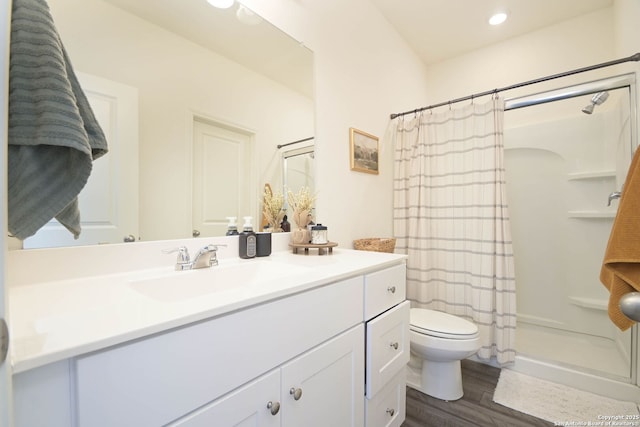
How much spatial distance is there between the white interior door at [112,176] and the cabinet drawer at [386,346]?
38.3 inches

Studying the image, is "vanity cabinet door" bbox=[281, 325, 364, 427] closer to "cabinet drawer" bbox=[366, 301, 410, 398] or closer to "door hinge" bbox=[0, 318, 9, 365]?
"cabinet drawer" bbox=[366, 301, 410, 398]

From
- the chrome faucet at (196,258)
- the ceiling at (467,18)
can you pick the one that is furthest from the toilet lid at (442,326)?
the ceiling at (467,18)

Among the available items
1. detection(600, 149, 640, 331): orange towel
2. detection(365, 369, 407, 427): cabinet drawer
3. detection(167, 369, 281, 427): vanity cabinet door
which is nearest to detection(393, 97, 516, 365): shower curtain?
detection(365, 369, 407, 427): cabinet drawer

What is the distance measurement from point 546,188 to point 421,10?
1.89 m

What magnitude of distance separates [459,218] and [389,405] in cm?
132

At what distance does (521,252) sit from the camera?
249cm

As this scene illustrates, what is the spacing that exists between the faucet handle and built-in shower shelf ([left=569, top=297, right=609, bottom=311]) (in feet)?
9.68

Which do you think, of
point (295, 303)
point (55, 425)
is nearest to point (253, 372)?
point (295, 303)

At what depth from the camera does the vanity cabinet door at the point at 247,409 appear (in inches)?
22.0

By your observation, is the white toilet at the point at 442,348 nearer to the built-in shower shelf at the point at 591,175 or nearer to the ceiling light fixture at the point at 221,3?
the built-in shower shelf at the point at 591,175

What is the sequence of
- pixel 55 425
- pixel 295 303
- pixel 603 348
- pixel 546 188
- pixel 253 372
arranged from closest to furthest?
pixel 55 425 < pixel 253 372 < pixel 295 303 < pixel 603 348 < pixel 546 188

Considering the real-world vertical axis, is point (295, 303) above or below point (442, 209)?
below

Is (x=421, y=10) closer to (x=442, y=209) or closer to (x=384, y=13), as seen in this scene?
(x=384, y=13)

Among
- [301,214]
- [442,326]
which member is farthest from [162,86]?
[442,326]
